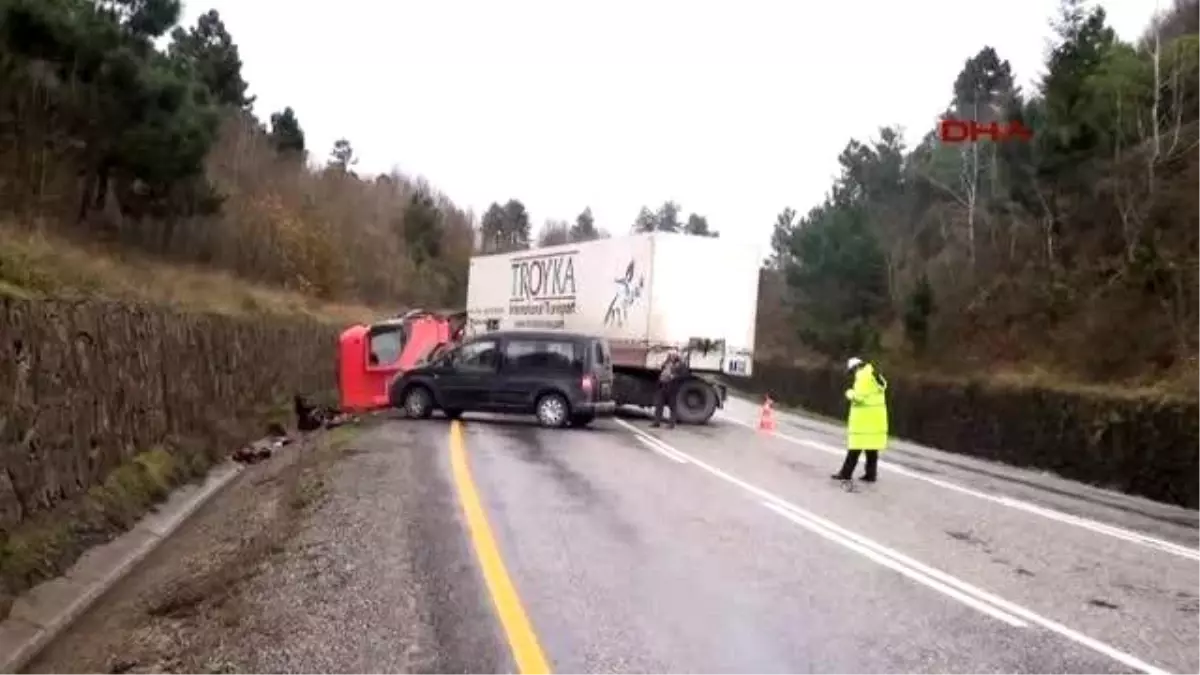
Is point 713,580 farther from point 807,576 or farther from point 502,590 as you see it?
point 502,590

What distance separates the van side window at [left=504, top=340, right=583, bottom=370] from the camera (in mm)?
26031

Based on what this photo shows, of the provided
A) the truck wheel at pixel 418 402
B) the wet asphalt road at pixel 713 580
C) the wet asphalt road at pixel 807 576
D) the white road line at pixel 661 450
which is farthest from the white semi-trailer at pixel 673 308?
the wet asphalt road at pixel 713 580

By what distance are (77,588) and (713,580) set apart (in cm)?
542

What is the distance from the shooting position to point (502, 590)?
888cm

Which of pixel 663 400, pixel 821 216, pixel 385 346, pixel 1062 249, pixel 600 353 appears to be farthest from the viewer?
pixel 821 216

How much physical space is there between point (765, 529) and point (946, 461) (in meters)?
15.1

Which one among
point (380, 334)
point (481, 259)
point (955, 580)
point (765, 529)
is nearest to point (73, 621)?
point (765, 529)

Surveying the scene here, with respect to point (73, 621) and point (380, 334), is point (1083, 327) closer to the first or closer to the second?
point (380, 334)

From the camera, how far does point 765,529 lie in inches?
485

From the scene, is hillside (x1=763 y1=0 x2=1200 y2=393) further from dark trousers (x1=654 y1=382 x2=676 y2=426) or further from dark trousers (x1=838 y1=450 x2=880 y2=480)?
dark trousers (x1=654 y1=382 x2=676 y2=426)

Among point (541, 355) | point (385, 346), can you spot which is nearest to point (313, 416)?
point (385, 346)

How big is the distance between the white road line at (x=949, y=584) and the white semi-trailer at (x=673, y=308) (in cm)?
1308

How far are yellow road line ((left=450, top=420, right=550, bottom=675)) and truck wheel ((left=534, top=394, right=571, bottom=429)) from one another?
10744mm

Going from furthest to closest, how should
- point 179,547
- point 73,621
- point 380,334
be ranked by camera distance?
point 380,334
point 179,547
point 73,621
